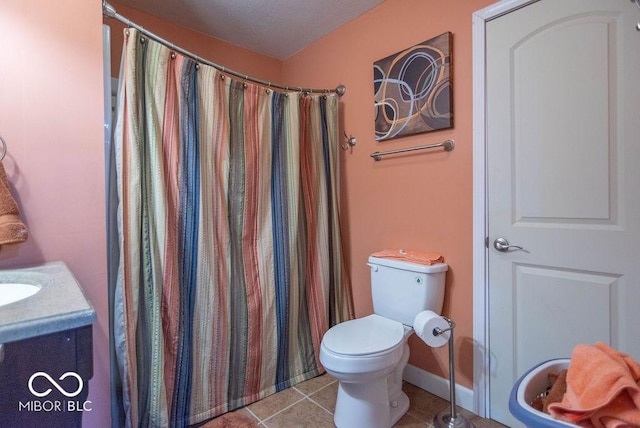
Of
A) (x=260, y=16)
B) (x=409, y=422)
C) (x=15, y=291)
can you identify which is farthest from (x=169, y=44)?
(x=409, y=422)

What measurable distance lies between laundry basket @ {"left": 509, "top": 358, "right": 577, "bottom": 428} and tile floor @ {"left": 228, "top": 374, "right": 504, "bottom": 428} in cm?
95

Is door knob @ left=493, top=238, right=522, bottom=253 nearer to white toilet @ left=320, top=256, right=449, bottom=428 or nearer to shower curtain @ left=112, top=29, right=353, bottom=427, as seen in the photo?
white toilet @ left=320, top=256, right=449, bottom=428

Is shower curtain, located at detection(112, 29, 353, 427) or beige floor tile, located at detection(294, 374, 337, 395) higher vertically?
shower curtain, located at detection(112, 29, 353, 427)

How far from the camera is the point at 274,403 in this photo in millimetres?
1708

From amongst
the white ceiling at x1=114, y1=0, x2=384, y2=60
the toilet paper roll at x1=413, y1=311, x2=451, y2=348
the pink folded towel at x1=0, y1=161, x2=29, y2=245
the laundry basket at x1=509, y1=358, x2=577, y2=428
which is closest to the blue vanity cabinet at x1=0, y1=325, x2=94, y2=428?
the pink folded towel at x1=0, y1=161, x2=29, y2=245

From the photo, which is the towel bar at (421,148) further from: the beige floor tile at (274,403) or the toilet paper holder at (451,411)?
the beige floor tile at (274,403)

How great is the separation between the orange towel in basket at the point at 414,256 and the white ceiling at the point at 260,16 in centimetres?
152

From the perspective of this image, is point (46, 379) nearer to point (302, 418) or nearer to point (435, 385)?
point (302, 418)

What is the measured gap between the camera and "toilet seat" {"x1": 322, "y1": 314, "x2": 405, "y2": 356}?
1371mm

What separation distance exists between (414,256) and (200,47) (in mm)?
2020

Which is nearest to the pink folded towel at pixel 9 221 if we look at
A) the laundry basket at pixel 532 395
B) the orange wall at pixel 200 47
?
the orange wall at pixel 200 47

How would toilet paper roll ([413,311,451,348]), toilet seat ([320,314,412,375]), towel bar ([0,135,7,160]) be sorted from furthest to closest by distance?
toilet paper roll ([413,311,451,348]), toilet seat ([320,314,412,375]), towel bar ([0,135,7,160])

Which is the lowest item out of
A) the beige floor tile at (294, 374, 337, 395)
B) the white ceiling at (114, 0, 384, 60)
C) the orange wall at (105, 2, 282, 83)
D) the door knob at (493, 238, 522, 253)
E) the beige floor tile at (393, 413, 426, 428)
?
the beige floor tile at (393, 413, 426, 428)

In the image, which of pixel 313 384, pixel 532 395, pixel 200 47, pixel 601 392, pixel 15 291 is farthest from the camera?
pixel 200 47
